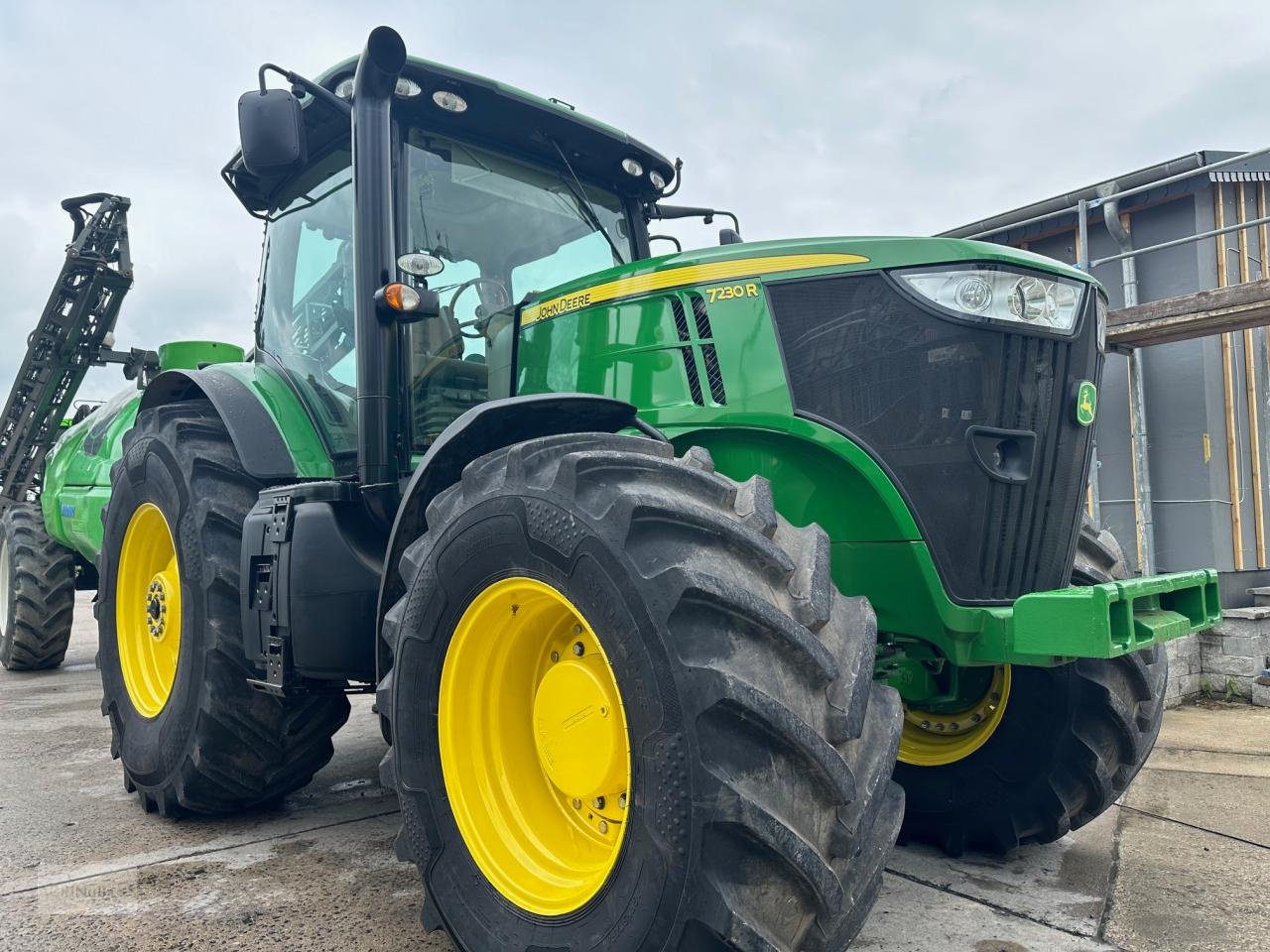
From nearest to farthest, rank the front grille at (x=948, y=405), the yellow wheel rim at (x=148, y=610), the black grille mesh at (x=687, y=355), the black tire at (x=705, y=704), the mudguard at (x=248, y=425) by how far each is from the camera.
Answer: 1. the black tire at (x=705, y=704)
2. the front grille at (x=948, y=405)
3. the black grille mesh at (x=687, y=355)
4. the mudguard at (x=248, y=425)
5. the yellow wheel rim at (x=148, y=610)

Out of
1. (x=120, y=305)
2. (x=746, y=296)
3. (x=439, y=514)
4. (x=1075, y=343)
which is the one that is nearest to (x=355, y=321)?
(x=439, y=514)

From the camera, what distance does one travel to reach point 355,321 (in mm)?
3291

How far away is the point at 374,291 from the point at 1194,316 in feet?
18.1

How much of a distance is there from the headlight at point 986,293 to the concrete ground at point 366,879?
1.60 m

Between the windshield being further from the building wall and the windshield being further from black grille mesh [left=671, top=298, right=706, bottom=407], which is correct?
the building wall

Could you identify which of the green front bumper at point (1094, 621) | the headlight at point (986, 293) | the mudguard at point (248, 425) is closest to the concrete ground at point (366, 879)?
the green front bumper at point (1094, 621)

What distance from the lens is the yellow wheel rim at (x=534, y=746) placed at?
215 cm

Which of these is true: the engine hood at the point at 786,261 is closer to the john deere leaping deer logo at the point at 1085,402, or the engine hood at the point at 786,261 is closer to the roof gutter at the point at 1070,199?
the john deere leaping deer logo at the point at 1085,402

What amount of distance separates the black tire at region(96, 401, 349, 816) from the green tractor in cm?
1

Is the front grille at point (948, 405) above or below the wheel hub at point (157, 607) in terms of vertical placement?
above

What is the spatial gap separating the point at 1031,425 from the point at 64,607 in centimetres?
752

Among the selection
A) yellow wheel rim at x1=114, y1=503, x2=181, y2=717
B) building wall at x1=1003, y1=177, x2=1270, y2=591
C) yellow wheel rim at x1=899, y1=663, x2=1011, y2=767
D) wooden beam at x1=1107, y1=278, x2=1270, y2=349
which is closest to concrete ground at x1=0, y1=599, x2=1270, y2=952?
yellow wheel rim at x1=899, y1=663, x2=1011, y2=767

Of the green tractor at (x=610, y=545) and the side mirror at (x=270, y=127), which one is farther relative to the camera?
the side mirror at (x=270, y=127)

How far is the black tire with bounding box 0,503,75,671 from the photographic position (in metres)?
7.44
